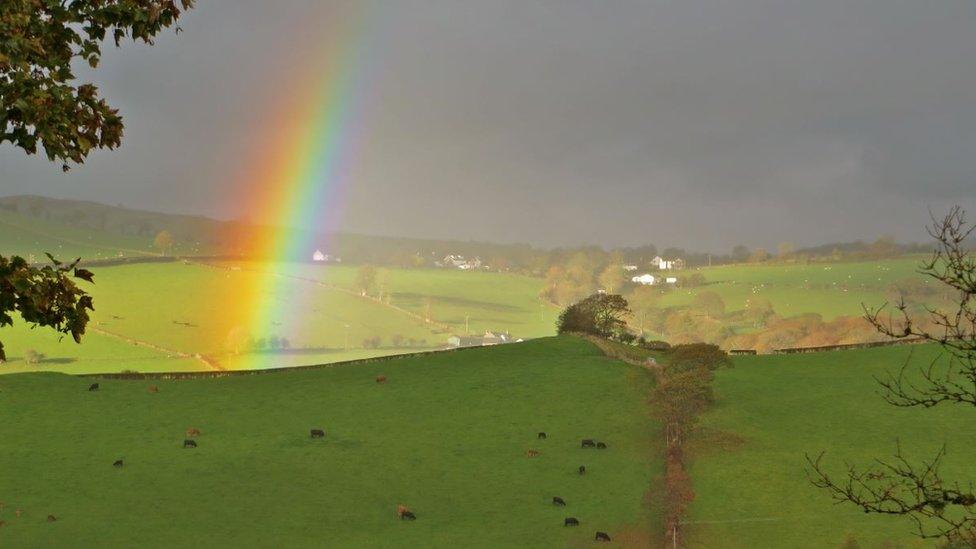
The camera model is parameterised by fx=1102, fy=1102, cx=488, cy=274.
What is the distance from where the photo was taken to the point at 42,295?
18.5 metres

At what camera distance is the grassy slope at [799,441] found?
60.0 metres

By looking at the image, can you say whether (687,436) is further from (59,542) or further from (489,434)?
(59,542)

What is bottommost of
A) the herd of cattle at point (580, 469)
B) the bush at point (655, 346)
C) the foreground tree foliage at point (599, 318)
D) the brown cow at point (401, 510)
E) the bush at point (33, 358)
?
the bush at point (33, 358)

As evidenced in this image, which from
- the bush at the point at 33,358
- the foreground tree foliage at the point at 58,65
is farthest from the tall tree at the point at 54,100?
the bush at the point at 33,358

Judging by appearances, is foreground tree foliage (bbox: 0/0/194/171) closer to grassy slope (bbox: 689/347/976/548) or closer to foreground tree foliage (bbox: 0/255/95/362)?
foreground tree foliage (bbox: 0/255/95/362)

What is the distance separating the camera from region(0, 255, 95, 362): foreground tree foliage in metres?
18.3

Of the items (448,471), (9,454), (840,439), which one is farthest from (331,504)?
(840,439)

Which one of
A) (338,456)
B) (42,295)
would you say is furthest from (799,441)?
(42,295)

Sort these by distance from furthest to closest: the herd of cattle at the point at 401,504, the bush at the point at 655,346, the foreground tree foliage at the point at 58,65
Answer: the bush at the point at 655,346, the herd of cattle at the point at 401,504, the foreground tree foliage at the point at 58,65

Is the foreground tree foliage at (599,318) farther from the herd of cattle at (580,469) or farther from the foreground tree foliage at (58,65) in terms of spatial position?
the foreground tree foliage at (58,65)

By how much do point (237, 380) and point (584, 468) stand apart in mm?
37271

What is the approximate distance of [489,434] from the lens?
77375 millimetres

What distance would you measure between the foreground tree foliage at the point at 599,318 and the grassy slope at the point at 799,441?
57.3 feet

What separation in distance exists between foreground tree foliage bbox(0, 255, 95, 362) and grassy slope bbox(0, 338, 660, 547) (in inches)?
1616
